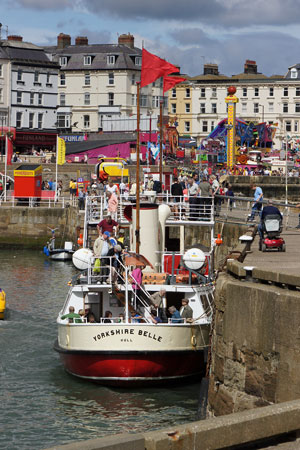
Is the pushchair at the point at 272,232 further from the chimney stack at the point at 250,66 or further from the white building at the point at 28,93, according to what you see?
the chimney stack at the point at 250,66

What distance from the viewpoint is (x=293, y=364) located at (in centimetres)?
1312

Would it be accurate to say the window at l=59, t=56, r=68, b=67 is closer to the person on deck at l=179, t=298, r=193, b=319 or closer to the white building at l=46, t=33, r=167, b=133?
the white building at l=46, t=33, r=167, b=133

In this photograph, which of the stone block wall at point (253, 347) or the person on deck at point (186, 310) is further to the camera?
the person on deck at point (186, 310)

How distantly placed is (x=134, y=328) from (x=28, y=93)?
67085 mm

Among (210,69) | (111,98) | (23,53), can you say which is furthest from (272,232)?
(210,69)

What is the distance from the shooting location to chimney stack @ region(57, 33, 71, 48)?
104062 millimetres

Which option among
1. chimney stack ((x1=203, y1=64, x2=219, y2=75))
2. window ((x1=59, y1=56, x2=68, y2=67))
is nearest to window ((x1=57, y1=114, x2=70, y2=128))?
window ((x1=59, y1=56, x2=68, y2=67))

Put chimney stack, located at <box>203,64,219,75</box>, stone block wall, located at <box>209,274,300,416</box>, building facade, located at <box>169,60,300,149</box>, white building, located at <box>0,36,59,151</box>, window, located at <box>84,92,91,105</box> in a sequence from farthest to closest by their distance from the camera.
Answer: chimney stack, located at <box>203,64,219,75</box> → building facade, located at <box>169,60,300,149</box> → window, located at <box>84,92,91,105</box> → white building, located at <box>0,36,59,151</box> → stone block wall, located at <box>209,274,300,416</box>

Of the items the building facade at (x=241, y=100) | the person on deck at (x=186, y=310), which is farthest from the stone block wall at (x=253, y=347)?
the building facade at (x=241, y=100)

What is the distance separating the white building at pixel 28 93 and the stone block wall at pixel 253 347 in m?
68.5

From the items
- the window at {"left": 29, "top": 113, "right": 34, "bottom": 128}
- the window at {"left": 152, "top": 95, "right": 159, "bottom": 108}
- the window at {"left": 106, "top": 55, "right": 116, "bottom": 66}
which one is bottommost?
the window at {"left": 29, "top": 113, "right": 34, "bottom": 128}

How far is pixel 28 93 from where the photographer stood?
84812 mm

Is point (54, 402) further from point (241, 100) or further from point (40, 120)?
point (241, 100)

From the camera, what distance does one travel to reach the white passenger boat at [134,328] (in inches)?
796
